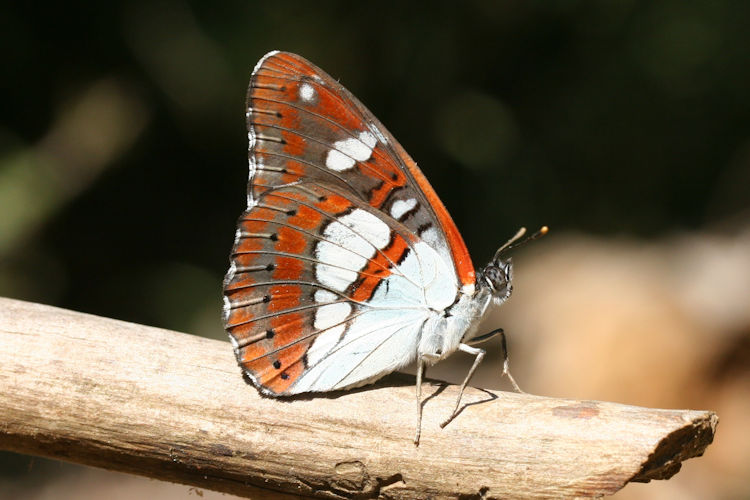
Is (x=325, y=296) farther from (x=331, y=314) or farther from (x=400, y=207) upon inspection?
(x=400, y=207)

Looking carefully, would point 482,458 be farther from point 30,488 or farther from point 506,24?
point 506,24

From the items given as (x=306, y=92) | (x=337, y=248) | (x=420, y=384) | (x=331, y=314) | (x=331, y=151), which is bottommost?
(x=420, y=384)

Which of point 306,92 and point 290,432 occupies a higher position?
point 306,92

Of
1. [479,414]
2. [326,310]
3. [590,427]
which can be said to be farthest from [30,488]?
[590,427]

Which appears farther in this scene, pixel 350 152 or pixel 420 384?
pixel 350 152

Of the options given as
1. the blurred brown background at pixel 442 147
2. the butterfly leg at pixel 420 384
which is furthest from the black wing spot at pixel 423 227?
the blurred brown background at pixel 442 147

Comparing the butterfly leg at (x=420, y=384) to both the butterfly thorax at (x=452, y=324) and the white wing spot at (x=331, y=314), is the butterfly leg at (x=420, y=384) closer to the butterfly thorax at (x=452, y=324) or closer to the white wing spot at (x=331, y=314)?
the butterfly thorax at (x=452, y=324)

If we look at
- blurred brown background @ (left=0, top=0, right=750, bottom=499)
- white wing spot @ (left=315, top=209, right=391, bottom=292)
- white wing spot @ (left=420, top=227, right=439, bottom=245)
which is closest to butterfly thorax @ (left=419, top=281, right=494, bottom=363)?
white wing spot @ (left=420, top=227, right=439, bottom=245)

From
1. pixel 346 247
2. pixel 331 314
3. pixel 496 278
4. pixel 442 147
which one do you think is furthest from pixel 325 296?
pixel 442 147
